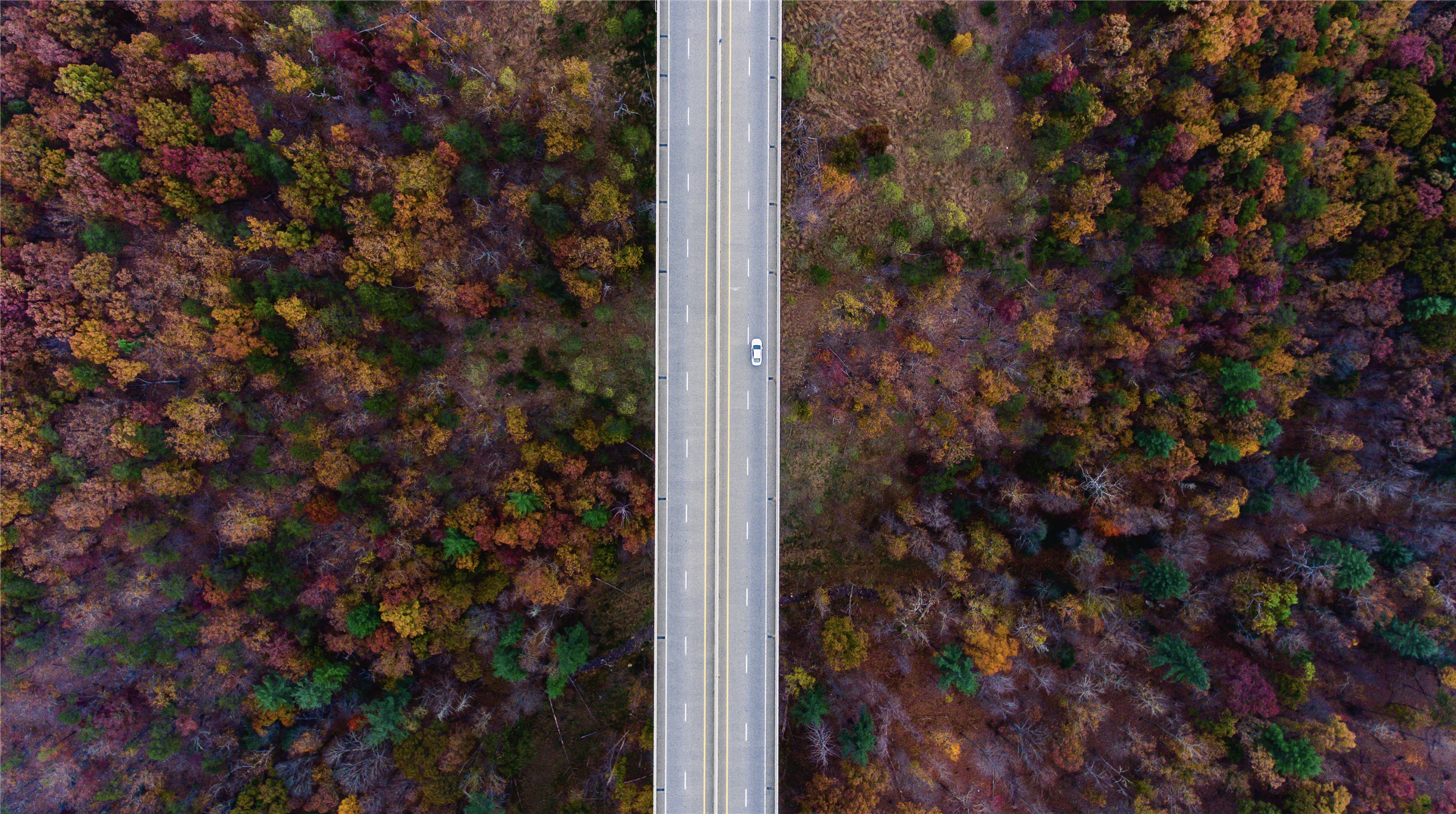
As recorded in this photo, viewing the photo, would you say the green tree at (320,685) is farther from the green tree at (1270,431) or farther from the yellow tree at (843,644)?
the green tree at (1270,431)

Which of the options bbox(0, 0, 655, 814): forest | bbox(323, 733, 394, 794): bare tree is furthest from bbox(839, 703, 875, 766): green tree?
bbox(323, 733, 394, 794): bare tree

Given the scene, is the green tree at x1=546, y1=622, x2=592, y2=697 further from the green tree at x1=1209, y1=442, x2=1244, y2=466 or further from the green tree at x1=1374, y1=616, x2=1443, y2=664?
the green tree at x1=1374, y1=616, x2=1443, y2=664

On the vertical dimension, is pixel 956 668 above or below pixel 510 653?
below

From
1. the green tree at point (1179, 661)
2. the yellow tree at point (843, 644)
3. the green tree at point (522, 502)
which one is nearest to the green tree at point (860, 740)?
the yellow tree at point (843, 644)

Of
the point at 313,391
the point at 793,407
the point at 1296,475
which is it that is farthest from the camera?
the point at 793,407

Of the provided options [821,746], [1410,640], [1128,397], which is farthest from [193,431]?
[1410,640]

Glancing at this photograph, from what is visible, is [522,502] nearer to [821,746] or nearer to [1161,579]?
[821,746]
